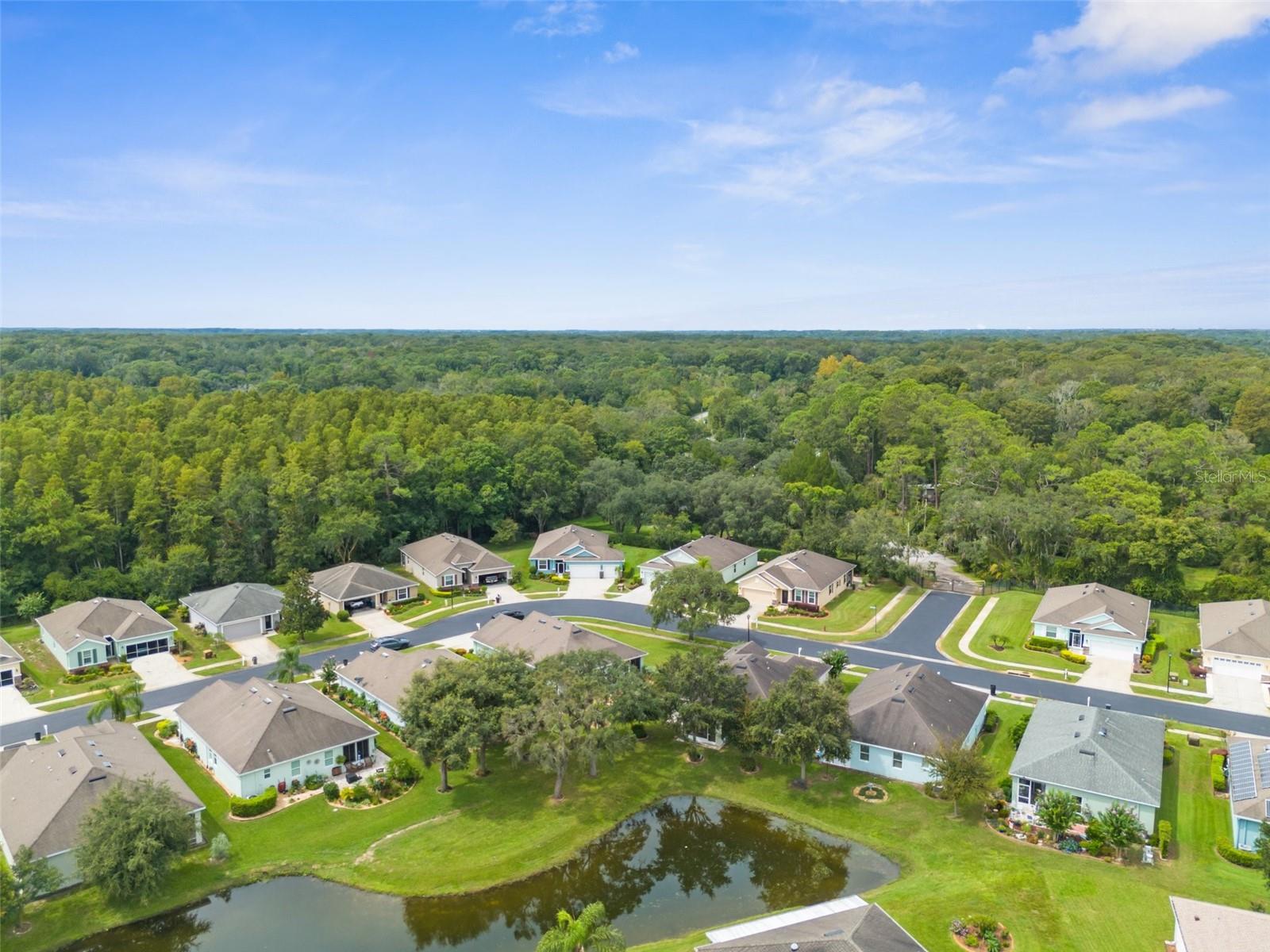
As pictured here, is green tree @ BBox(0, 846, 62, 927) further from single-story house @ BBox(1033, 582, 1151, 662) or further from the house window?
single-story house @ BBox(1033, 582, 1151, 662)

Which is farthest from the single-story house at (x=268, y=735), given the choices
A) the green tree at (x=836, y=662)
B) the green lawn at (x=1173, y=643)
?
the green lawn at (x=1173, y=643)

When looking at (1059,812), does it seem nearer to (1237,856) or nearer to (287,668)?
Answer: (1237,856)

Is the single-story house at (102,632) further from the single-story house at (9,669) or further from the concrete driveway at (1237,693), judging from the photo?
the concrete driveway at (1237,693)

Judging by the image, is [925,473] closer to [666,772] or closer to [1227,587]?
[1227,587]

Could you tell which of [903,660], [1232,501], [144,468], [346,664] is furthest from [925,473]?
[144,468]

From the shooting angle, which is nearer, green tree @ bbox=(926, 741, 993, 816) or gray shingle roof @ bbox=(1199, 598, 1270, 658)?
green tree @ bbox=(926, 741, 993, 816)

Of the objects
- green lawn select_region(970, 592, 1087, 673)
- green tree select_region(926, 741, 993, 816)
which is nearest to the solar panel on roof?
green tree select_region(926, 741, 993, 816)
